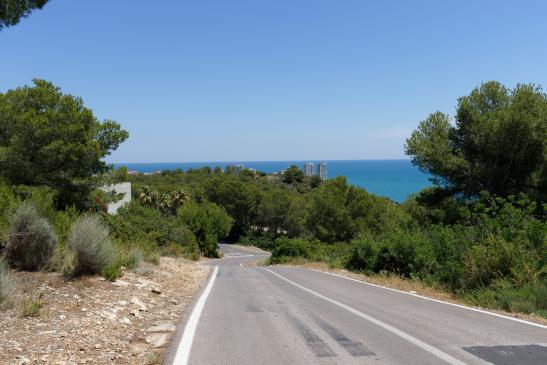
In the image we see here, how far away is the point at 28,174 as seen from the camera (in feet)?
54.7

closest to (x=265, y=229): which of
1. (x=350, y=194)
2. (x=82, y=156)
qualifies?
(x=350, y=194)

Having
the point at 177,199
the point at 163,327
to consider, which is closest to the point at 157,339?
the point at 163,327

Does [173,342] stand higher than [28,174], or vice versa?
[28,174]

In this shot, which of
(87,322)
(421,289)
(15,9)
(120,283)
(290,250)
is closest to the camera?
(87,322)

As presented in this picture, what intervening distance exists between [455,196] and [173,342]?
2101 cm

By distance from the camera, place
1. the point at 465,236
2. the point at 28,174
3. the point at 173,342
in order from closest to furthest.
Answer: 1. the point at 173,342
2. the point at 465,236
3. the point at 28,174

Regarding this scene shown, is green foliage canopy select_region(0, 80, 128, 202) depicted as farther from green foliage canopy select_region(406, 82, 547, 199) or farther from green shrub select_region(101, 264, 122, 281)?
green foliage canopy select_region(406, 82, 547, 199)

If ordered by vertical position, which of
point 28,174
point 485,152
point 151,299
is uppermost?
point 485,152

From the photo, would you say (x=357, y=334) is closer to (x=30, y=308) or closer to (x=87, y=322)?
(x=87, y=322)

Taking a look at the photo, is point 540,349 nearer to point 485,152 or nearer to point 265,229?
point 485,152

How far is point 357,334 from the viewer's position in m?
6.53

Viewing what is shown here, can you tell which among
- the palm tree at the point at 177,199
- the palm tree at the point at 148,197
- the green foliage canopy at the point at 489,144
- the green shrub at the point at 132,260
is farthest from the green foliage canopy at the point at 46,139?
the palm tree at the point at 177,199

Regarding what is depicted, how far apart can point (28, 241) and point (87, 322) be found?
375cm

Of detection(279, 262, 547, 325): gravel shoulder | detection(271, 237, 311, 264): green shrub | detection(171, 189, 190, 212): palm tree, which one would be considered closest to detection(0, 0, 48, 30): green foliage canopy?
detection(279, 262, 547, 325): gravel shoulder
